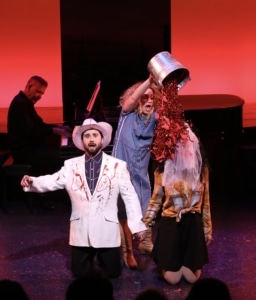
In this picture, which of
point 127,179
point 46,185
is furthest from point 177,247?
point 46,185

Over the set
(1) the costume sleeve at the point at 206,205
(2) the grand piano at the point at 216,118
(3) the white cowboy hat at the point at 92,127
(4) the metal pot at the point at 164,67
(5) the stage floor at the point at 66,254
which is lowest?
(5) the stage floor at the point at 66,254

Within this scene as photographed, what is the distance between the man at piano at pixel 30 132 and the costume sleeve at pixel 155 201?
90.0 inches

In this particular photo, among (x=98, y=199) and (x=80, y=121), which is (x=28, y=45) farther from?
(x=98, y=199)

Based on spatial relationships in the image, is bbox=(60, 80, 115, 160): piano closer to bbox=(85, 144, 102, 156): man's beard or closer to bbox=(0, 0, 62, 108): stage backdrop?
bbox=(85, 144, 102, 156): man's beard

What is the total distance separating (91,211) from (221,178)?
3.50 metres

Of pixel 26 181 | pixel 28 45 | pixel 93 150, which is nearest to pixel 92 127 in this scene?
pixel 93 150

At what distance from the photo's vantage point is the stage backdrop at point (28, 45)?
10570mm

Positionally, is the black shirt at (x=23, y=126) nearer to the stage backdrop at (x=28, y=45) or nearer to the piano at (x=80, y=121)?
the piano at (x=80, y=121)

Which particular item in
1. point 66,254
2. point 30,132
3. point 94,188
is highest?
point 30,132

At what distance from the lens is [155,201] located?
17.6 ft

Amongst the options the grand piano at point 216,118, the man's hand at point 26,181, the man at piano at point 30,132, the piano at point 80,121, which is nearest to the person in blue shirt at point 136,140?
the man's hand at point 26,181

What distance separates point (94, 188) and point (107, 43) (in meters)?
5.82

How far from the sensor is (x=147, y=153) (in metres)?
5.63

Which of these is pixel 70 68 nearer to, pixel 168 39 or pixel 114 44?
pixel 114 44
